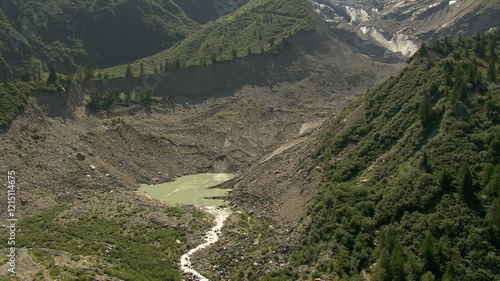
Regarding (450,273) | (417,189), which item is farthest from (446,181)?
(450,273)

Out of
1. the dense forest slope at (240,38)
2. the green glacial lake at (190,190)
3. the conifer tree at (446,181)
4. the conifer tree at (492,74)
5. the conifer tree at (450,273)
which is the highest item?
the dense forest slope at (240,38)

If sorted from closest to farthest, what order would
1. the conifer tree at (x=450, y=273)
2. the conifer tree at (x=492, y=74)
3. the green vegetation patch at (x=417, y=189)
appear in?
the conifer tree at (x=450, y=273) → the green vegetation patch at (x=417, y=189) → the conifer tree at (x=492, y=74)

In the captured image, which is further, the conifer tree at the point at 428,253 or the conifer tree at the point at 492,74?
the conifer tree at the point at 492,74

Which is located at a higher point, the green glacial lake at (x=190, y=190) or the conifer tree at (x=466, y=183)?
the conifer tree at (x=466, y=183)

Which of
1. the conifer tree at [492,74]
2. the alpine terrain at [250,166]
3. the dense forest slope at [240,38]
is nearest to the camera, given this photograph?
the alpine terrain at [250,166]

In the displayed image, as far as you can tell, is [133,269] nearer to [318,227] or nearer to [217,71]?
[318,227]

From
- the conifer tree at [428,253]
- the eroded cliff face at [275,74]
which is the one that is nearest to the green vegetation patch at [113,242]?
the conifer tree at [428,253]

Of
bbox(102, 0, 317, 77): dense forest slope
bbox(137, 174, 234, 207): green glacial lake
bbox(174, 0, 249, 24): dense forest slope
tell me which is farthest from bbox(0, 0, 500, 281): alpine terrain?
bbox(174, 0, 249, 24): dense forest slope

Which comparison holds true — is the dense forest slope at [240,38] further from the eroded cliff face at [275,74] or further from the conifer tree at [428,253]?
the conifer tree at [428,253]
